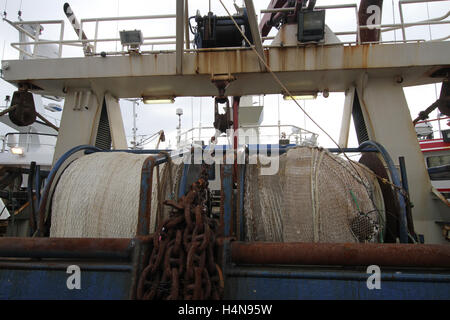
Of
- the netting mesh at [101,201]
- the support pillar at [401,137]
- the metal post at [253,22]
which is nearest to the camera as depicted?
the netting mesh at [101,201]

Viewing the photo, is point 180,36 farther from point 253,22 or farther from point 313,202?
point 313,202

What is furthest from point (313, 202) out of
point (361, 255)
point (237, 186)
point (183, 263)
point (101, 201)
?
point (101, 201)

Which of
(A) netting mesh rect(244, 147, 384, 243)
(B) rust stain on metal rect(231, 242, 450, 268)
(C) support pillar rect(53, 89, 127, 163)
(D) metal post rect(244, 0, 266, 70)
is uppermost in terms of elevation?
(D) metal post rect(244, 0, 266, 70)

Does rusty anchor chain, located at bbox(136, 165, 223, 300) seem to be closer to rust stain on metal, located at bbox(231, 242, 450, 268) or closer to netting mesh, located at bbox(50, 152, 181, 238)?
rust stain on metal, located at bbox(231, 242, 450, 268)

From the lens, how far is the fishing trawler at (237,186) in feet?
5.71

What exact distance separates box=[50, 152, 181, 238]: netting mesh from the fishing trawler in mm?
14

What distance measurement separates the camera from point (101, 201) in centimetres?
281

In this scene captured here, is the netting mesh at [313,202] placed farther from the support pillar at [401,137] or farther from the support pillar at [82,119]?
the support pillar at [82,119]

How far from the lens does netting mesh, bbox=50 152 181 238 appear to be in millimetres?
2742

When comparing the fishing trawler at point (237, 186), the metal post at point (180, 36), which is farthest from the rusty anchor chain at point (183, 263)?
the metal post at point (180, 36)

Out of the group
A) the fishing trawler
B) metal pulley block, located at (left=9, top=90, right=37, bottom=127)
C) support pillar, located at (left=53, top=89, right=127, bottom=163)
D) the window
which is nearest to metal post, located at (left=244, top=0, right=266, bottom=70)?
the fishing trawler

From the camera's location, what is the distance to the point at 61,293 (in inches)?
77.7

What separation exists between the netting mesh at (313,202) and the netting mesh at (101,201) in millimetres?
946

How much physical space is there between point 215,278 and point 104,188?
1859 millimetres
